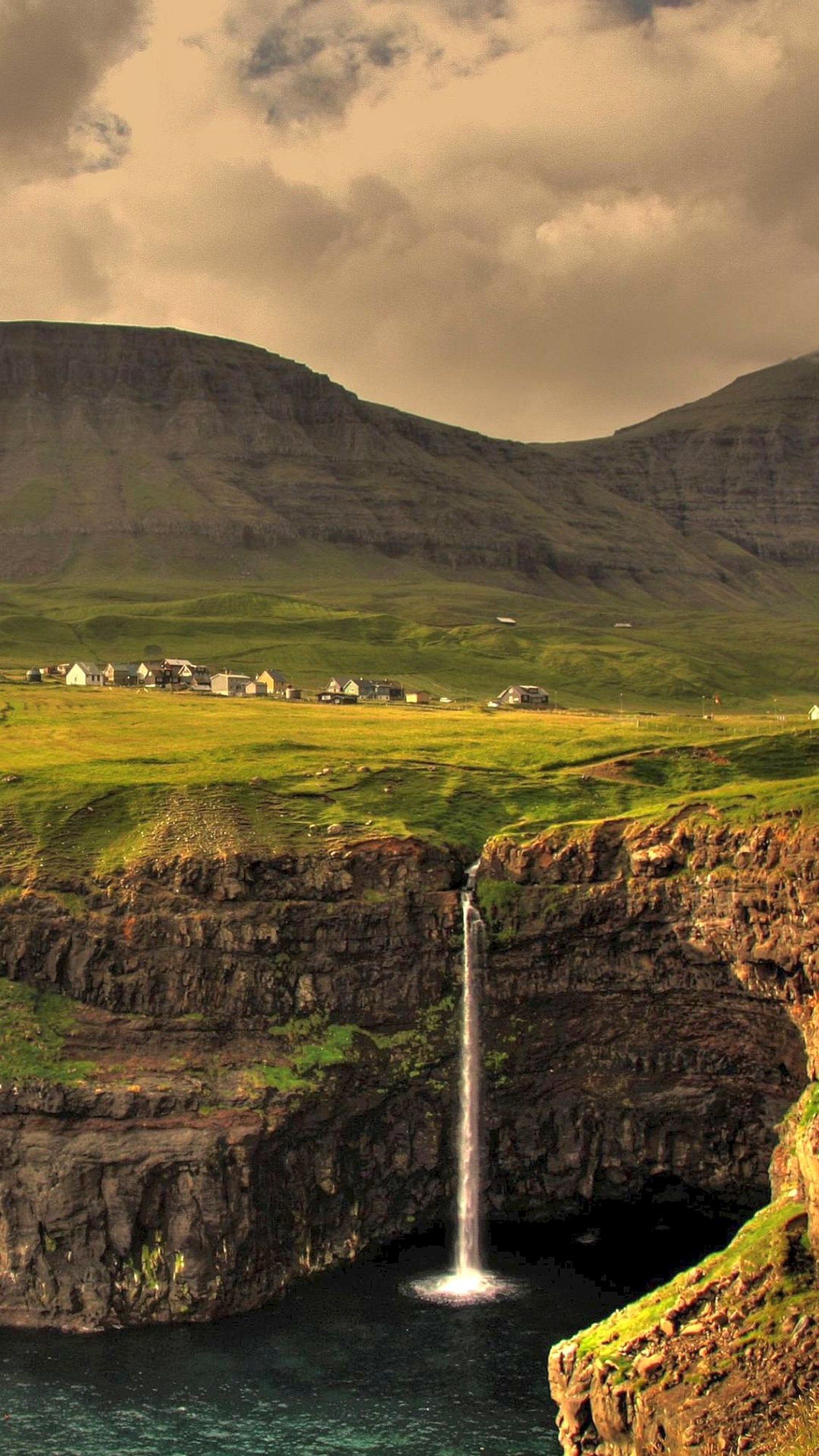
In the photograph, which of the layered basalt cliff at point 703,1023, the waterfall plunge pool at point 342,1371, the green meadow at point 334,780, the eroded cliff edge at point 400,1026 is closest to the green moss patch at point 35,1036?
the eroded cliff edge at point 400,1026

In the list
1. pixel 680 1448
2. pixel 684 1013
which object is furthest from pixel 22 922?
pixel 680 1448

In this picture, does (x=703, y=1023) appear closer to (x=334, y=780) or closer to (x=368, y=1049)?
(x=368, y=1049)

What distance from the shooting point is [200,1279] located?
276 feet

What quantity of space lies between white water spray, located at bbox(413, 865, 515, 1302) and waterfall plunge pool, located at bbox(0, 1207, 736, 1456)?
1.17m

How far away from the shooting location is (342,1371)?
251 feet

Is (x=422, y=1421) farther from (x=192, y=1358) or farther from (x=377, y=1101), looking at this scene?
(x=377, y=1101)

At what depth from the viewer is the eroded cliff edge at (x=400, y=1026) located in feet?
288

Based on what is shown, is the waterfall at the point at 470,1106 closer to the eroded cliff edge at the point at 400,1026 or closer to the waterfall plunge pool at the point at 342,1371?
the eroded cliff edge at the point at 400,1026

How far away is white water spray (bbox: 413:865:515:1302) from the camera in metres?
86.6

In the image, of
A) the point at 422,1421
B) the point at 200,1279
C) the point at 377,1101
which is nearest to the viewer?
the point at 422,1421

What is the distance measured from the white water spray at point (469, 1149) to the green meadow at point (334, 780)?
28.4ft

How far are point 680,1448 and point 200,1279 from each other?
113 feet

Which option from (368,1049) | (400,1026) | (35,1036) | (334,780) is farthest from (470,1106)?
(334,780)

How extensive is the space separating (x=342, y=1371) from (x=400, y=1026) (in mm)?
25505
